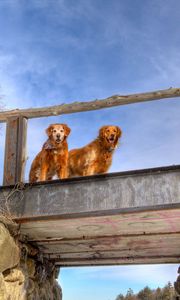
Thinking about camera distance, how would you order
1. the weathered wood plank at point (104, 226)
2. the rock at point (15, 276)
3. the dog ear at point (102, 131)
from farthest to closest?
the dog ear at point (102, 131), the rock at point (15, 276), the weathered wood plank at point (104, 226)

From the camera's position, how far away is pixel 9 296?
286 inches

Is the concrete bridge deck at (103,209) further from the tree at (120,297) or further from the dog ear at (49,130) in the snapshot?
the tree at (120,297)

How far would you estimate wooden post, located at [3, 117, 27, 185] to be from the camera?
789 centimetres

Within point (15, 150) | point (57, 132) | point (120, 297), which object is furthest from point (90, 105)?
point (120, 297)

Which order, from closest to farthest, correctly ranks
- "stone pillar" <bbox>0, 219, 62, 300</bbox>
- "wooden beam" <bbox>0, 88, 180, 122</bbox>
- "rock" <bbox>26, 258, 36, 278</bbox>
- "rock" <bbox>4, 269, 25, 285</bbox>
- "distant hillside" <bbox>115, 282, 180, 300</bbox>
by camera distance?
"stone pillar" <bbox>0, 219, 62, 300</bbox> → "rock" <bbox>4, 269, 25, 285</bbox> → "wooden beam" <bbox>0, 88, 180, 122</bbox> → "rock" <bbox>26, 258, 36, 278</bbox> → "distant hillside" <bbox>115, 282, 180, 300</bbox>

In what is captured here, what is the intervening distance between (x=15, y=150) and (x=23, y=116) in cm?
70

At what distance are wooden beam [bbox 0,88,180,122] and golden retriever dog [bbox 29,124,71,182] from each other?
30 centimetres

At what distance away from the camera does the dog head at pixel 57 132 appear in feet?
27.0

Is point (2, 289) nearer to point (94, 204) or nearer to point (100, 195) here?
point (94, 204)

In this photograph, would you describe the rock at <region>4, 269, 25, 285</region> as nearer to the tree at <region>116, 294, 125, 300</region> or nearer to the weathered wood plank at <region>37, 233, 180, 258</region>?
the weathered wood plank at <region>37, 233, 180, 258</region>

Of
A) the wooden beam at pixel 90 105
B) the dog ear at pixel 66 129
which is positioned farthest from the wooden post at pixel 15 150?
the dog ear at pixel 66 129

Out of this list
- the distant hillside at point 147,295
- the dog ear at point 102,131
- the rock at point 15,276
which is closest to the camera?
the rock at point 15,276

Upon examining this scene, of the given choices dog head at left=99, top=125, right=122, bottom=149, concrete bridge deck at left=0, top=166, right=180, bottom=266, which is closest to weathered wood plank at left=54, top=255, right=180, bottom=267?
concrete bridge deck at left=0, top=166, right=180, bottom=266

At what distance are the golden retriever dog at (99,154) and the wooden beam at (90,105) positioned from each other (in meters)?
0.54
